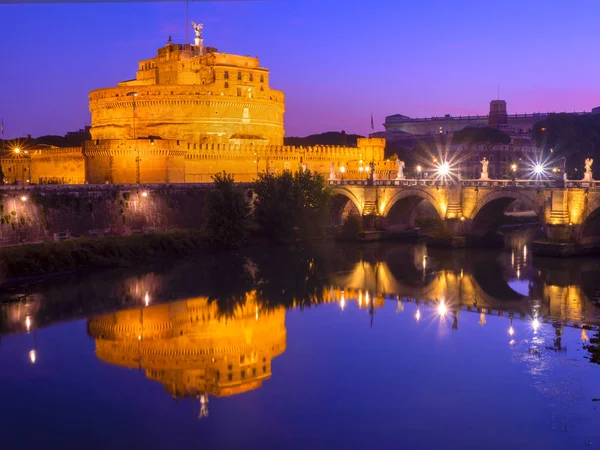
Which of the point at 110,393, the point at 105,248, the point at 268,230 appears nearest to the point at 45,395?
the point at 110,393

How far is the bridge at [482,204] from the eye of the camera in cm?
2531

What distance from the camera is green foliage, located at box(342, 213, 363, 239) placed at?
106 feet

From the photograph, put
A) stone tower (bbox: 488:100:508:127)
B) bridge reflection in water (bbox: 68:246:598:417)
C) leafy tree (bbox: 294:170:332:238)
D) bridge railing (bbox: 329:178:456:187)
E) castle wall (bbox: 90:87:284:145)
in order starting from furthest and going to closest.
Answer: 1. stone tower (bbox: 488:100:508:127)
2. castle wall (bbox: 90:87:284:145)
3. bridge railing (bbox: 329:178:456:187)
4. leafy tree (bbox: 294:170:332:238)
5. bridge reflection in water (bbox: 68:246:598:417)

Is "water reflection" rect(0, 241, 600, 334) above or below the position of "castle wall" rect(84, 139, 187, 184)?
below

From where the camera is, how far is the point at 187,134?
38156 mm

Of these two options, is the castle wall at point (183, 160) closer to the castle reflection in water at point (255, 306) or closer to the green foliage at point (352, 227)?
the green foliage at point (352, 227)

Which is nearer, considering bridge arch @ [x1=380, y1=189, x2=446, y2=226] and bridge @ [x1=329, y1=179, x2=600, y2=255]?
bridge @ [x1=329, y1=179, x2=600, y2=255]

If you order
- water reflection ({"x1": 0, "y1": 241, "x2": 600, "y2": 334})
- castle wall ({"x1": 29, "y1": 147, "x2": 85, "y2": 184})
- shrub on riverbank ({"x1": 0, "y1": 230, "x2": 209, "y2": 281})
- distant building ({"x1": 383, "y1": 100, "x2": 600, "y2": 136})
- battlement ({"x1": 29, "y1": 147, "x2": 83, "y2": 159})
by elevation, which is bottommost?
water reflection ({"x1": 0, "y1": 241, "x2": 600, "y2": 334})

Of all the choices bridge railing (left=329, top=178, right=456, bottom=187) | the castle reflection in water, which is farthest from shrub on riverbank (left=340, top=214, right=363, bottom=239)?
the castle reflection in water

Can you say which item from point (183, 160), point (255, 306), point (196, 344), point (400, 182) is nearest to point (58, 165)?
point (183, 160)

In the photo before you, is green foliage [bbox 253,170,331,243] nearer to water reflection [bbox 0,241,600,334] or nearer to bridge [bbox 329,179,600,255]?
water reflection [bbox 0,241,600,334]

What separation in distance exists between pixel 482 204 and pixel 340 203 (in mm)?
9413

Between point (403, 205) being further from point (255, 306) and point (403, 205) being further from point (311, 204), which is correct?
point (255, 306)

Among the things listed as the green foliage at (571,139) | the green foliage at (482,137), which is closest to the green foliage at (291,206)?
the green foliage at (571,139)
